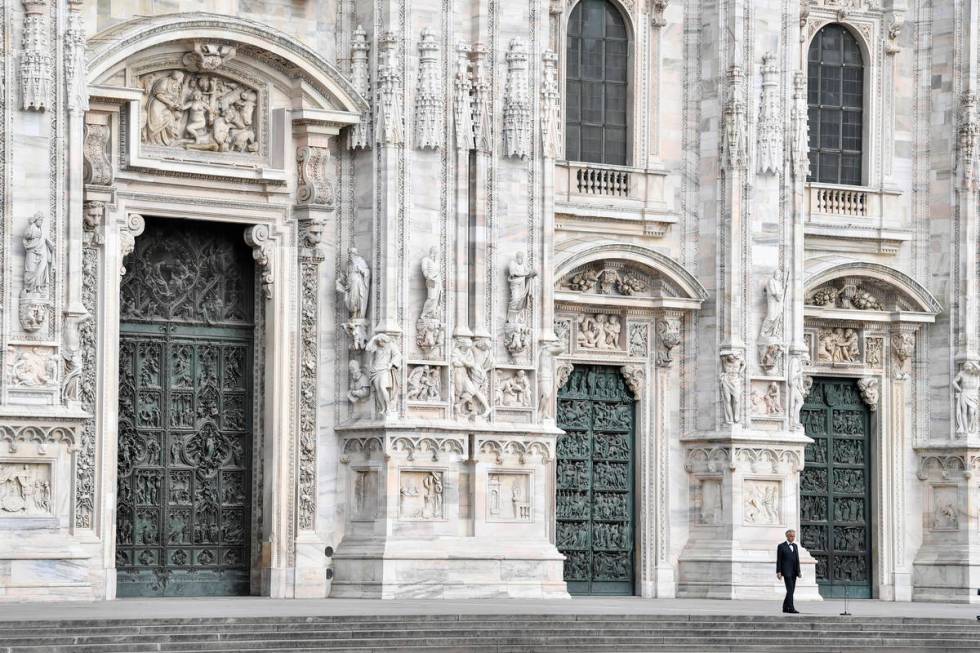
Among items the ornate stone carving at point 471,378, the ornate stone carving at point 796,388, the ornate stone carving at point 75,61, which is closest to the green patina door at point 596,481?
the ornate stone carving at point 796,388

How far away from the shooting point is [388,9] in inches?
1307

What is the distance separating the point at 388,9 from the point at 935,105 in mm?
10404

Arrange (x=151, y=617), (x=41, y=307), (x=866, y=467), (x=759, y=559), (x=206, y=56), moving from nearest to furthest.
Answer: (x=151, y=617)
(x=41, y=307)
(x=206, y=56)
(x=759, y=559)
(x=866, y=467)

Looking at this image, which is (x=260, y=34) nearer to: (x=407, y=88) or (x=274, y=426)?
(x=407, y=88)

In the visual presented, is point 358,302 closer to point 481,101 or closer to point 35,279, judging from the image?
point 481,101

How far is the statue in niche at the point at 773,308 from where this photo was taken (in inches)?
1430

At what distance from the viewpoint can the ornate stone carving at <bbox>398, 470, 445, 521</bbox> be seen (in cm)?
3281

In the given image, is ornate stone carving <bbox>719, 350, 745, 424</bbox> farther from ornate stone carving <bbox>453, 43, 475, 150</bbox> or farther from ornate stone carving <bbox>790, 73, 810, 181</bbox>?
ornate stone carving <bbox>453, 43, 475, 150</bbox>

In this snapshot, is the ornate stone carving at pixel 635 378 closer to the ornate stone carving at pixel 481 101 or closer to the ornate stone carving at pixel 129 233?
the ornate stone carving at pixel 481 101

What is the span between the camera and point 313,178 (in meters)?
33.2

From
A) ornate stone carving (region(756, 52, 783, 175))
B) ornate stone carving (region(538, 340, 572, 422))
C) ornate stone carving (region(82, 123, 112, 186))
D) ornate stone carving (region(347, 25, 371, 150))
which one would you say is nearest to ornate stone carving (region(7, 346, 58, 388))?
ornate stone carving (region(82, 123, 112, 186))

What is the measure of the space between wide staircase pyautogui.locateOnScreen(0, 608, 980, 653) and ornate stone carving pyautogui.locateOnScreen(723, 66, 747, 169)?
8.71 m

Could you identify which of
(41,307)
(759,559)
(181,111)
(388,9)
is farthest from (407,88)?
(759,559)

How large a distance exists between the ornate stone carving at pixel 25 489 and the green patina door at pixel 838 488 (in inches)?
522
